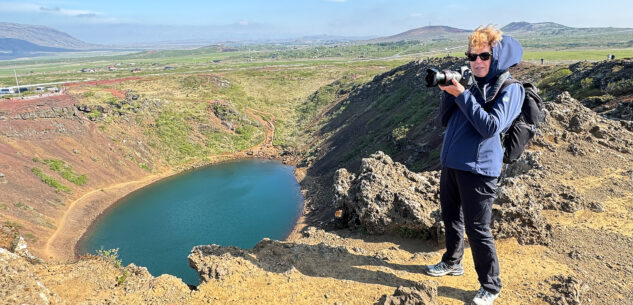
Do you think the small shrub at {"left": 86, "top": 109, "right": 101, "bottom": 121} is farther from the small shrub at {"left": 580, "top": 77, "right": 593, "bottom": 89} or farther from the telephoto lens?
the small shrub at {"left": 580, "top": 77, "right": 593, "bottom": 89}

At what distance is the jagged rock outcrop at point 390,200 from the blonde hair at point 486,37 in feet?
14.0

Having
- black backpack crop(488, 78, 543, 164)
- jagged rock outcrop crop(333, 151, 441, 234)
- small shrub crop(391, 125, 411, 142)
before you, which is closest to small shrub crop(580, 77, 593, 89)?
small shrub crop(391, 125, 411, 142)

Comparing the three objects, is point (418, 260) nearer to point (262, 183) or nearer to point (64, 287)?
point (64, 287)

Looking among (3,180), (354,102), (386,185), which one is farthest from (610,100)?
(3,180)

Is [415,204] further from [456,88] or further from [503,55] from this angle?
[503,55]

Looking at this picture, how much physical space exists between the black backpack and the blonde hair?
0.65 m

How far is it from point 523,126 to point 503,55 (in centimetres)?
96

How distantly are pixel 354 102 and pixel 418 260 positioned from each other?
47413 mm

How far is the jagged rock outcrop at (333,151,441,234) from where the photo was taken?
27.2ft

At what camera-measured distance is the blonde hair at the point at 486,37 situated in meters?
4.33

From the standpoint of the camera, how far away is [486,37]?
14.2 ft

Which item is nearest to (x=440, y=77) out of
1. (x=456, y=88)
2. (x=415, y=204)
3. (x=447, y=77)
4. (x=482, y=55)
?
(x=447, y=77)

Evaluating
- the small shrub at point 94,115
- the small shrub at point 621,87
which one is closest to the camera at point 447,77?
the small shrub at point 621,87

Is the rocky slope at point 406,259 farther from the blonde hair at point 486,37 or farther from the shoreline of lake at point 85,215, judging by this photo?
the shoreline of lake at point 85,215
